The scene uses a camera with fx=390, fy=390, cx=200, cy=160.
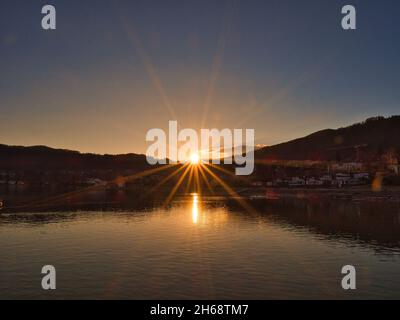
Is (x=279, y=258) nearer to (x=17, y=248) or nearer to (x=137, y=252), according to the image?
(x=137, y=252)

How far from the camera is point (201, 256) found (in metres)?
50.6

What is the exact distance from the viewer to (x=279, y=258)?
48625 mm

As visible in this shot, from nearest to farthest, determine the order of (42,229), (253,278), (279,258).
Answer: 1. (253,278)
2. (279,258)
3. (42,229)

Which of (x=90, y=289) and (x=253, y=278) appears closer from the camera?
(x=90, y=289)

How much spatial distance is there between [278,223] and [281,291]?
49.3 metres

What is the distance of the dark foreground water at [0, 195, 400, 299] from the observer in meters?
35.6

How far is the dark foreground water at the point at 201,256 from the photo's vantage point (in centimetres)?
3562

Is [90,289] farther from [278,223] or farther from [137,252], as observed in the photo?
[278,223]

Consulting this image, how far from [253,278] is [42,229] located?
49.9 m
